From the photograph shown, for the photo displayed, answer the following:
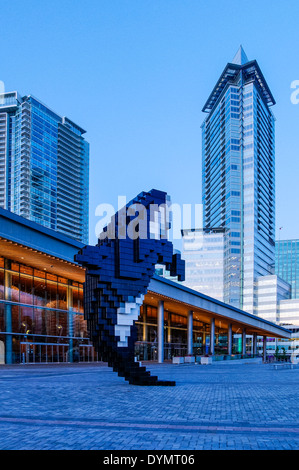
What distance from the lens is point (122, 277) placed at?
17500 millimetres

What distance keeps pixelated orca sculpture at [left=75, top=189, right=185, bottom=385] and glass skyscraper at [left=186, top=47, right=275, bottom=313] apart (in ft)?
505

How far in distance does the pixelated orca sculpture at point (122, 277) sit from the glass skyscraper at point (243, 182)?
154 meters

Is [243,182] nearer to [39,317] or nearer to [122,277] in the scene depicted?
[39,317]

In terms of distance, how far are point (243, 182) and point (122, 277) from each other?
166 m

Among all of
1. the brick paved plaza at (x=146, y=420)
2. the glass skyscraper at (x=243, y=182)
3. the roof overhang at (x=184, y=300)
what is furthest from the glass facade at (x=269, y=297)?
the brick paved plaza at (x=146, y=420)

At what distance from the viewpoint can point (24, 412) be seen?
36.1 ft

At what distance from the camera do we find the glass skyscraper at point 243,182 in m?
170

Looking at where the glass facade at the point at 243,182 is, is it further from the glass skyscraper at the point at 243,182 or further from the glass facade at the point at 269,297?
the glass facade at the point at 269,297

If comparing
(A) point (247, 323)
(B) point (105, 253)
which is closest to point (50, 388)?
(B) point (105, 253)

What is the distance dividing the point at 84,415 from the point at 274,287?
159497 millimetres

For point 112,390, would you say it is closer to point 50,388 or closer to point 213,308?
point 50,388
